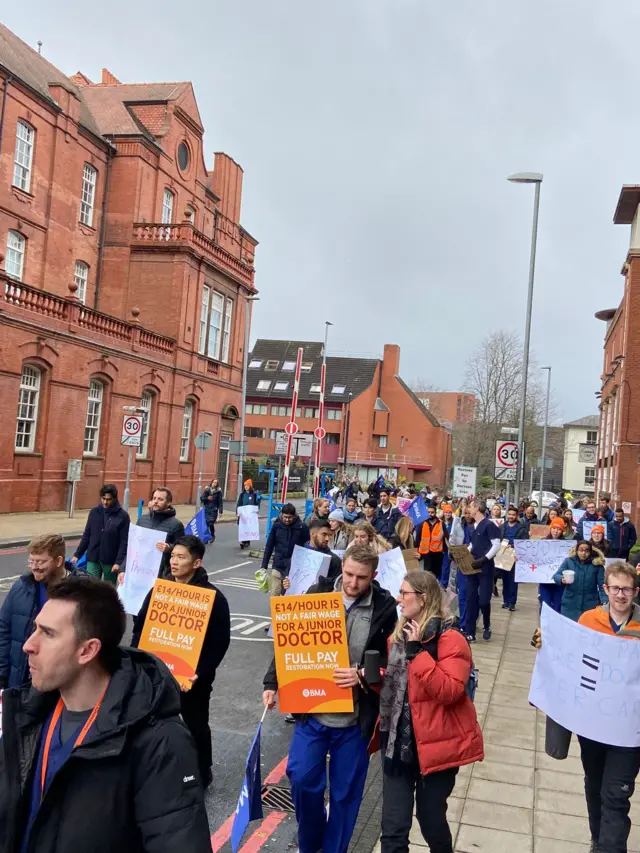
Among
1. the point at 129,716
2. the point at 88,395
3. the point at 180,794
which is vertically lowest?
the point at 180,794

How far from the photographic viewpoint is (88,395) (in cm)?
2905

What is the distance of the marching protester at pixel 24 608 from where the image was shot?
508 cm

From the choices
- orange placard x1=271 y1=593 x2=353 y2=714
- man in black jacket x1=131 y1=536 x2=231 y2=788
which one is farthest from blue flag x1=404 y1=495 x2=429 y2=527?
orange placard x1=271 y1=593 x2=353 y2=714

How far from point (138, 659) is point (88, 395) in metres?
28.0

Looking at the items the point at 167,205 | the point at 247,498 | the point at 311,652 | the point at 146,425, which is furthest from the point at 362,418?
the point at 311,652

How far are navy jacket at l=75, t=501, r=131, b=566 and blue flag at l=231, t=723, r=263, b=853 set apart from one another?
5701 millimetres

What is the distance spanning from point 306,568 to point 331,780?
14.4ft

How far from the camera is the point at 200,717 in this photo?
17.1ft

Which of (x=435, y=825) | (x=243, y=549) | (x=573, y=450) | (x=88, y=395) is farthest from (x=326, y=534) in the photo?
(x=573, y=450)

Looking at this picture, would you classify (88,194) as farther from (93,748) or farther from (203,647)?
(93,748)

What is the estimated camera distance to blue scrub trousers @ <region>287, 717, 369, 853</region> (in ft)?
Result: 13.9

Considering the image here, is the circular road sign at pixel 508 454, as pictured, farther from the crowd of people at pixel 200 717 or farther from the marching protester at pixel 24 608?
the marching protester at pixel 24 608

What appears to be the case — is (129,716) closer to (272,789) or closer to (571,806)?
(272,789)

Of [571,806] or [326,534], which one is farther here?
[326,534]
